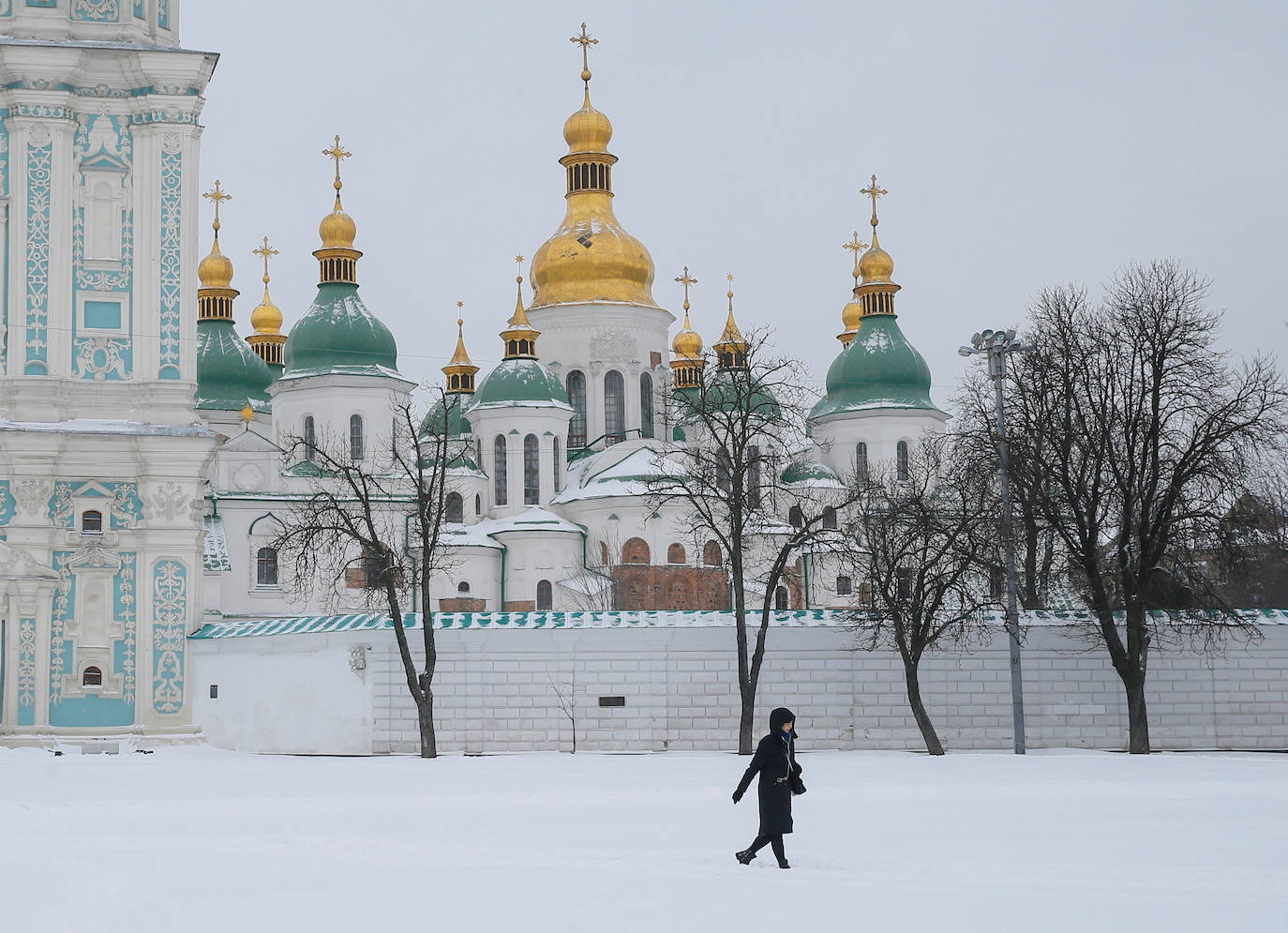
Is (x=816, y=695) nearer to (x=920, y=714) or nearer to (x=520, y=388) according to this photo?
(x=920, y=714)

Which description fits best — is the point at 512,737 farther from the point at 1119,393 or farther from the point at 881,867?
the point at 881,867

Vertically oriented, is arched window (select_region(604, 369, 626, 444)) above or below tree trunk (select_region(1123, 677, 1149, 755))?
above

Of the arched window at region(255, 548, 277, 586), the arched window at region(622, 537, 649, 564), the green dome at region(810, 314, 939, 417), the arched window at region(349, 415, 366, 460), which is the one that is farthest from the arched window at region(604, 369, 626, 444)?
the arched window at region(255, 548, 277, 586)

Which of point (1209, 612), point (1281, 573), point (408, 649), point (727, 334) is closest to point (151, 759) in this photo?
point (408, 649)

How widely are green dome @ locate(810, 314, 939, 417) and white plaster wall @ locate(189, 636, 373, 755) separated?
3742 cm

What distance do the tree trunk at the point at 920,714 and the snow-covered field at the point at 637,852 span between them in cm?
543

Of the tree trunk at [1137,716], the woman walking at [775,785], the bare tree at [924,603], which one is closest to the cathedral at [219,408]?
the bare tree at [924,603]

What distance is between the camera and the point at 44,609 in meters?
30.4

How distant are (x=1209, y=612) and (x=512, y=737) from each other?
11031 mm

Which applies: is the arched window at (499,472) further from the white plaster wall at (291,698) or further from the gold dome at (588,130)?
the white plaster wall at (291,698)

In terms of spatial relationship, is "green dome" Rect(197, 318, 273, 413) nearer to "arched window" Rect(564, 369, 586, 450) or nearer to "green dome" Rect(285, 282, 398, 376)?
"green dome" Rect(285, 282, 398, 376)

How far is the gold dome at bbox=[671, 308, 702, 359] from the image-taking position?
70.6 m

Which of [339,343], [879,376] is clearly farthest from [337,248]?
[879,376]

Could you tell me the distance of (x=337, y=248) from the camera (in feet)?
196
